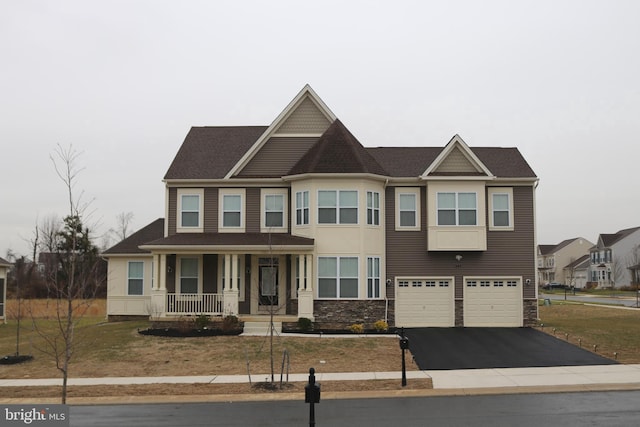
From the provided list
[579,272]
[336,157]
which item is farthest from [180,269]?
[579,272]

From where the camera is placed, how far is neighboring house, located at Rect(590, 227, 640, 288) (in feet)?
285

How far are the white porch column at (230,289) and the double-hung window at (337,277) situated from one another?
356 centimetres

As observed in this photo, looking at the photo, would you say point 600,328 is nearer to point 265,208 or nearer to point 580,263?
point 265,208

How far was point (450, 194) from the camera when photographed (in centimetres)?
2852

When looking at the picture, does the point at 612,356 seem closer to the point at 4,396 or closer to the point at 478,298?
the point at 478,298

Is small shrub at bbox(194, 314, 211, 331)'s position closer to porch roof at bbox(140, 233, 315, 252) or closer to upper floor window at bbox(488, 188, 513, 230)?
porch roof at bbox(140, 233, 315, 252)

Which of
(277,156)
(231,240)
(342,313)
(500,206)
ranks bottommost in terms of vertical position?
(342,313)

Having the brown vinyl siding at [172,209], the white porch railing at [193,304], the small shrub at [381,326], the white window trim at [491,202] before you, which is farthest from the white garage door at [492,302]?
the brown vinyl siding at [172,209]

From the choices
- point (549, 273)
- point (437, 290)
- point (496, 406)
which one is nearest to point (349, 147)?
point (437, 290)

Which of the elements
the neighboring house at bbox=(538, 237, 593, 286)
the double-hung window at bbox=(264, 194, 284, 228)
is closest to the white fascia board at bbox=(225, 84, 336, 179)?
the double-hung window at bbox=(264, 194, 284, 228)

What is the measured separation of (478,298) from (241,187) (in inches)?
468

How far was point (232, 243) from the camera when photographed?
27.1 metres

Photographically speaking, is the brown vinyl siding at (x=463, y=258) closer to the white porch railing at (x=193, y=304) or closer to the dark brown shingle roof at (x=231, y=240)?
the dark brown shingle roof at (x=231, y=240)

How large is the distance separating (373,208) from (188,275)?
353 inches
